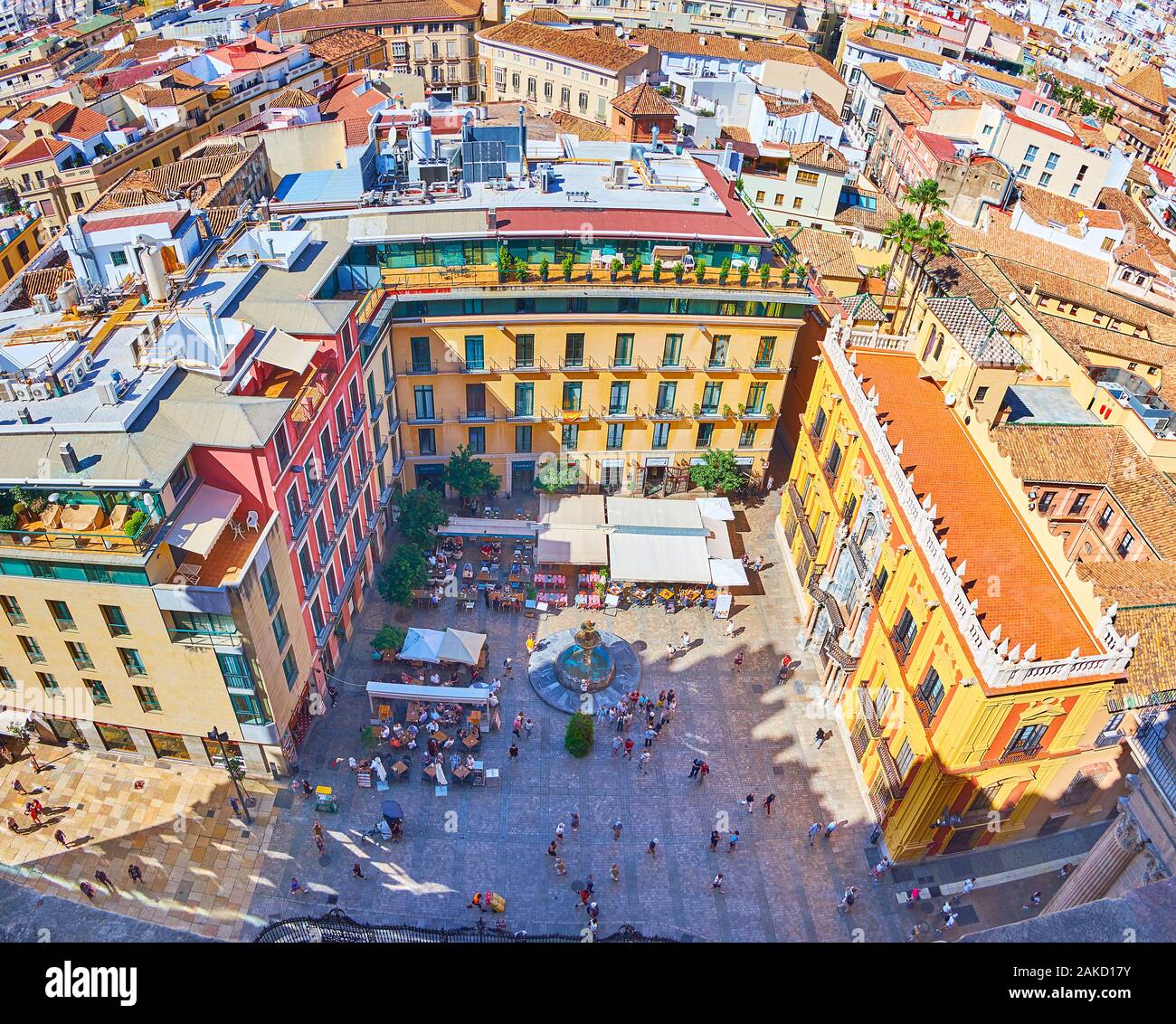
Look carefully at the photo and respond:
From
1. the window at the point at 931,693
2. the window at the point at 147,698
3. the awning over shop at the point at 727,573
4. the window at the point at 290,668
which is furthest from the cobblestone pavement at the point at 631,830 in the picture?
the window at the point at 931,693

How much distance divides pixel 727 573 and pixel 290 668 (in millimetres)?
25446

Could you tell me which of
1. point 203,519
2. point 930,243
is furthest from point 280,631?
point 930,243

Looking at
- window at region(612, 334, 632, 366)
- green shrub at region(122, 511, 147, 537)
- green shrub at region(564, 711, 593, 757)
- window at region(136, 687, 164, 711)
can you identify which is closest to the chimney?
green shrub at region(122, 511, 147, 537)

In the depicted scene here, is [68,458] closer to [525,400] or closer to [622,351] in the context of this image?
[525,400]

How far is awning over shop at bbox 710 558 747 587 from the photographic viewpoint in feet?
163

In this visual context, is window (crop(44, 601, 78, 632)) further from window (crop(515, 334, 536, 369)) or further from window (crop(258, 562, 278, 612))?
window (crop(515, 334, 536, 369))

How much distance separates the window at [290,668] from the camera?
3800 cm

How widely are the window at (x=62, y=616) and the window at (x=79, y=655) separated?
2.55 ft

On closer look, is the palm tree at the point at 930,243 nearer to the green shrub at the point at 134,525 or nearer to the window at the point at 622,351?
the window at the point at 622,351

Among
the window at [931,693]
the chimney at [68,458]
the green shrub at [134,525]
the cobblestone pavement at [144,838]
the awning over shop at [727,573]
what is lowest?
the cobblestone pavement at [144,838]

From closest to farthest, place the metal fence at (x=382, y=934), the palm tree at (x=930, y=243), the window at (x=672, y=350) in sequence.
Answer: the metal fence at (x=382, y=934)
the window at (x=672, y=350)
the palm tree at (x=930, y=243)

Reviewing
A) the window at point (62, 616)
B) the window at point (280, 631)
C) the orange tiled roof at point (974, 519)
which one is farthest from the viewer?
the window at point (280, 631)

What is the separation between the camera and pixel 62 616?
111 feet

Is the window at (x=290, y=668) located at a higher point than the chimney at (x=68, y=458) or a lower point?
lower
